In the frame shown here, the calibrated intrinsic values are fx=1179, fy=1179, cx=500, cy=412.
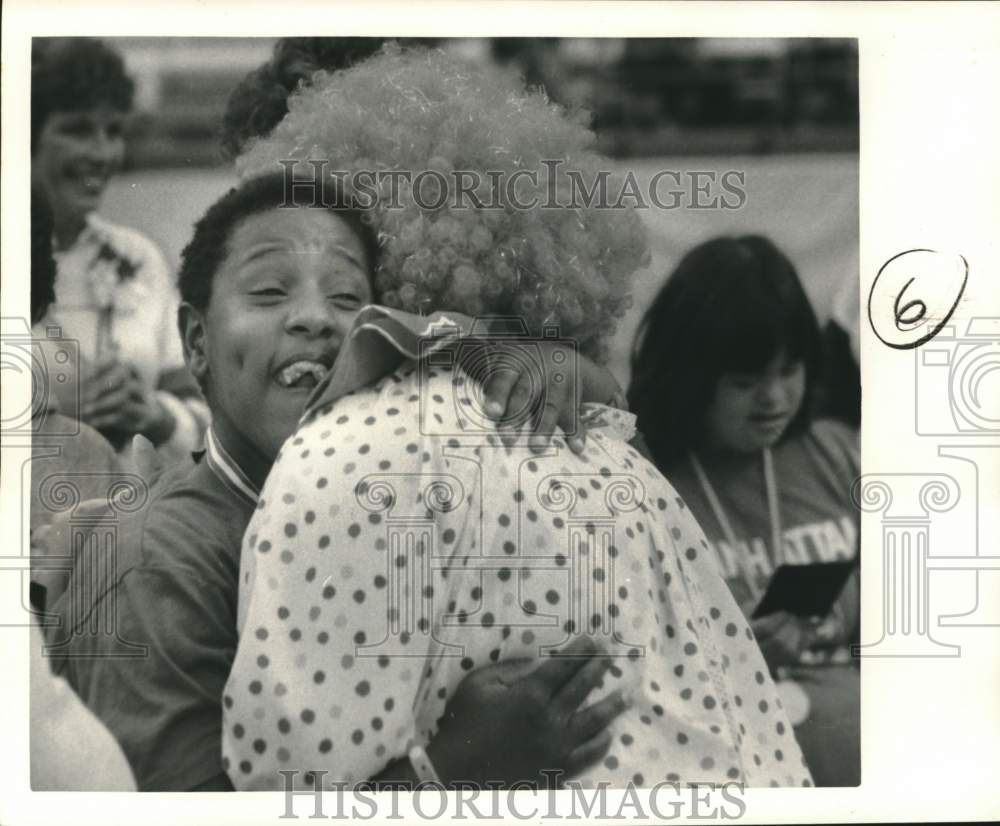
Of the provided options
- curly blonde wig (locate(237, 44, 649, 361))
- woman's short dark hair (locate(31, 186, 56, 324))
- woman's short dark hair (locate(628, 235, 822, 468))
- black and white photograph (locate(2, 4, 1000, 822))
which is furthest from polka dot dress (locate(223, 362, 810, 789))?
woman's short dark hair (locate(31, 186, 56, 324))

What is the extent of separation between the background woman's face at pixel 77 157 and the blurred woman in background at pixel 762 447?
128cm

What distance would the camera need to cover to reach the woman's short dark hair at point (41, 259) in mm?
2713

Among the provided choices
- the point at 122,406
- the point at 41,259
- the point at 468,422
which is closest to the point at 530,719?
the point at 468,422

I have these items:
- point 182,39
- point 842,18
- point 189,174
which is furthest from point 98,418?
point 842,18

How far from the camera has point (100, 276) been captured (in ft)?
8.86

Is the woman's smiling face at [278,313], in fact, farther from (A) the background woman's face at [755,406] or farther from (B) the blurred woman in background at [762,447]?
(A) the background woman's face at [755,406]

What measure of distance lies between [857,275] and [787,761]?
3.72ft

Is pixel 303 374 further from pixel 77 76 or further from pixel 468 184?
pixel 77 76

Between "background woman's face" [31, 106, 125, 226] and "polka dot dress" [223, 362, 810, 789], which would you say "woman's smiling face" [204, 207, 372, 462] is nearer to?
"polka dot dress" [223, 362, 810, 789]

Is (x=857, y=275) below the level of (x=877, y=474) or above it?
above

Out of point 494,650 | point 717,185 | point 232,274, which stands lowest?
point 494,650

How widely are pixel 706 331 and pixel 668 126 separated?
0.48 m

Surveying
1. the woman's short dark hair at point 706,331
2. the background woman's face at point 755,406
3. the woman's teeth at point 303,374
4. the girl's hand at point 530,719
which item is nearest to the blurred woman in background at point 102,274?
the woman's teeth at point 303,374

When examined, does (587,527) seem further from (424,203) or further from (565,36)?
(565,36)
